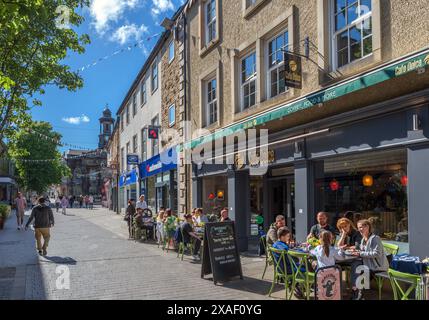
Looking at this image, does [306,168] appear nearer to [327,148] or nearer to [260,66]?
[327,148]

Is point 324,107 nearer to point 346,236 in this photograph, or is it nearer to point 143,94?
point 346,236

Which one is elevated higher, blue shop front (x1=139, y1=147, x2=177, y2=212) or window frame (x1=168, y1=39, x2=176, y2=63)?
window frame (x1=168, y1=39, x2=176, y2=63)

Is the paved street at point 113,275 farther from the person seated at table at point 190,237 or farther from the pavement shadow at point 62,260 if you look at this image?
the person seated at table at point 190,237

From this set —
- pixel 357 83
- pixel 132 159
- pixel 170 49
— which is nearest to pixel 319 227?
pixel 357 83

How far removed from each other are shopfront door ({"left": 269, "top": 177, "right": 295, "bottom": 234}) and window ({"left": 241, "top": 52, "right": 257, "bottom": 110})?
2.57m

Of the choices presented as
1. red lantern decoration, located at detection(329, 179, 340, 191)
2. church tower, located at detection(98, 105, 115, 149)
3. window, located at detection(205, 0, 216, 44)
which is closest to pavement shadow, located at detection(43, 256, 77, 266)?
red lantern decoration, located at detection(329, 179, 340, 191)

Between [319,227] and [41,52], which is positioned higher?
[41,52]

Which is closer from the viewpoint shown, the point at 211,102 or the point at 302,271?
the point at 302,271

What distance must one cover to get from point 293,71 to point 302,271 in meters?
4.48

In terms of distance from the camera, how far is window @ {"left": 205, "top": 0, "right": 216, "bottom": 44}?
13438mm

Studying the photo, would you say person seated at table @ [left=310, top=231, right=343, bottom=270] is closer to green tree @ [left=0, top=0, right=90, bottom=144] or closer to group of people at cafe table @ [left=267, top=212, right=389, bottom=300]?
group of people at cafe table @ [left=267, top=212, right=389, bottom=300]

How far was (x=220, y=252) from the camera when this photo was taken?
25.3ft

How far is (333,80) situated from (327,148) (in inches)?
58.1

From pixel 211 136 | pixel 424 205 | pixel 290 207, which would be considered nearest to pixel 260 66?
pixel 211 136
